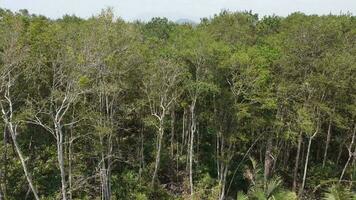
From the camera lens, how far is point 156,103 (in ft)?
88.5

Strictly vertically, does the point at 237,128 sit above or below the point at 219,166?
above

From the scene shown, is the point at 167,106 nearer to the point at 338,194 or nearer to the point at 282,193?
the point at 282,193

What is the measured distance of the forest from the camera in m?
23.1

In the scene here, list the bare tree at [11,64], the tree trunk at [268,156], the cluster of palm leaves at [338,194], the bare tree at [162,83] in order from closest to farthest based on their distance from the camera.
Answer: the cluster of palm leaves at [338,194], the bare tree at [11,64], the bare tree at [162,83], the tree trunk at [268,156]

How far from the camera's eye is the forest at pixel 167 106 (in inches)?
909

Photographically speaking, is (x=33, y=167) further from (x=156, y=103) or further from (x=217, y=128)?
(x=217, y=128)

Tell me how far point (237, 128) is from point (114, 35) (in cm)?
949

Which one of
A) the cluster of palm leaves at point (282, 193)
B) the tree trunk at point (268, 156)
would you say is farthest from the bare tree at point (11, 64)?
the tree trunk at point (268, 156)

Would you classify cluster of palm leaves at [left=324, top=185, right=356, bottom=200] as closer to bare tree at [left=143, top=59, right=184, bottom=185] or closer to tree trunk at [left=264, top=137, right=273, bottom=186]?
bare tree at [left=143, top=59, right=184, bottom=185]

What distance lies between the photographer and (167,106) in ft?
86.1

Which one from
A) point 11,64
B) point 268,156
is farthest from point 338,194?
point 268,156

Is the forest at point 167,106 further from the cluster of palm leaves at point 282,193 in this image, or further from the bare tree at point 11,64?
the cluster of palm leaves at point 282,193

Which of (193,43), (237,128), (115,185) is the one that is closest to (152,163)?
(115,185)

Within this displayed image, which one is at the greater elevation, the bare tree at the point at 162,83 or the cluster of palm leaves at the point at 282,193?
the bare tree at the point at 162,83
